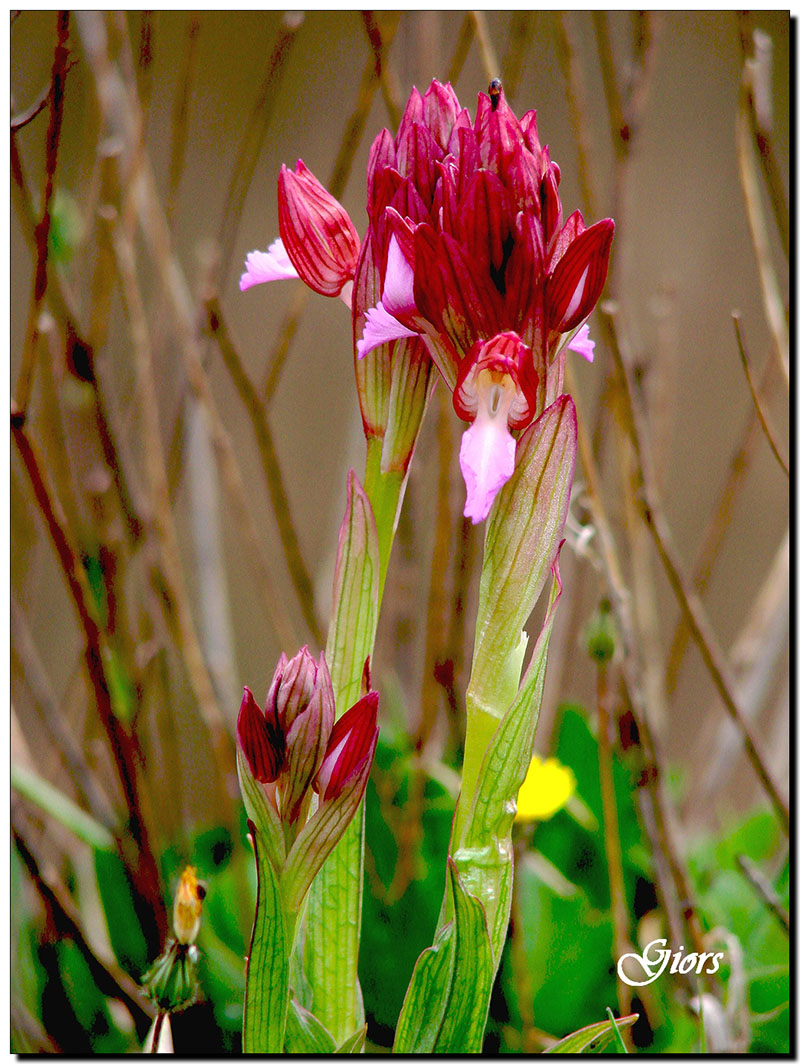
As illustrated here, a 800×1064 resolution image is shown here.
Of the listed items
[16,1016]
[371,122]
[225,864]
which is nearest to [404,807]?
[225,864]

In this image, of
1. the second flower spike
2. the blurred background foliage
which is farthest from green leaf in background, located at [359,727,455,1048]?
the second flower spike

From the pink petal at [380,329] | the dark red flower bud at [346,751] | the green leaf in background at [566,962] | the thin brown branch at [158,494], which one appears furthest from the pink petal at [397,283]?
the green leaf in background at [566,962]

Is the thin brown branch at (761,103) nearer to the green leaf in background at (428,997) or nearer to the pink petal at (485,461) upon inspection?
the pink petal at (485,461)

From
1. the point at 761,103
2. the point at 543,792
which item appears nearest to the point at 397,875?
the point at 543,792

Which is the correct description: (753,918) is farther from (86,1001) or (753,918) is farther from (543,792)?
(86,1001)

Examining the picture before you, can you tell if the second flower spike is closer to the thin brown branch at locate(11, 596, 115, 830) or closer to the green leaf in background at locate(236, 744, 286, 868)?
the green leaf in background at locate(236, 744, 286, 868)
